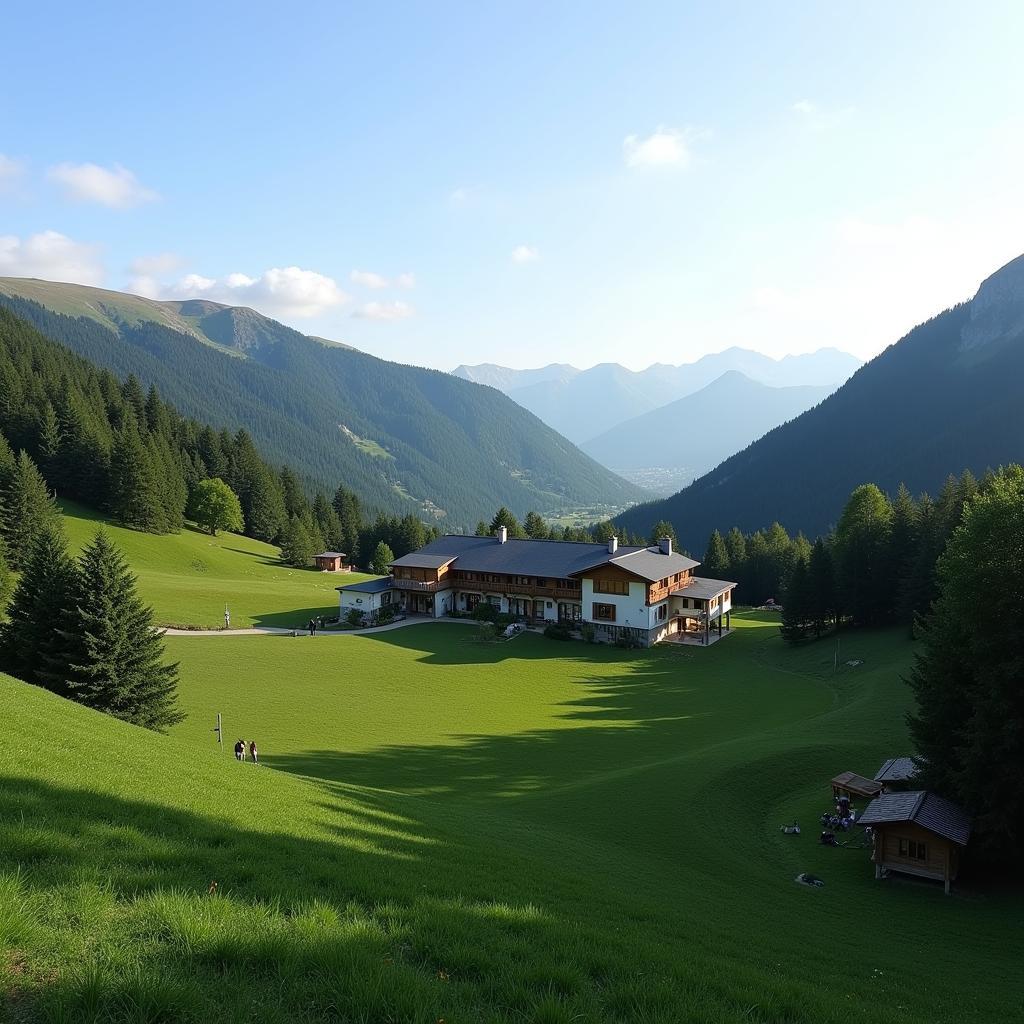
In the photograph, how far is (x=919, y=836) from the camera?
21.5 m

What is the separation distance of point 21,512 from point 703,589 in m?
65.3

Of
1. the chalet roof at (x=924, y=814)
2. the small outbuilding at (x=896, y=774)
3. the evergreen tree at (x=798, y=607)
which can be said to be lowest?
the small outbuilding at (x=896, y=774)

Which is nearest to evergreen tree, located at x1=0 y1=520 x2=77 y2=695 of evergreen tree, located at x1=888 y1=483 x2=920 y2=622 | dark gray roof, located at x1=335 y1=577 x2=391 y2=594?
dark gray roof, located at x1=335 y1=577 x2=391 y2=594

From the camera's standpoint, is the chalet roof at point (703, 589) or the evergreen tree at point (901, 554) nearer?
the evergreen tree at point (901, 554)

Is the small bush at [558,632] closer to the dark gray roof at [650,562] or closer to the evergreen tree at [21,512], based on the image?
the dark gray roof at [650,562]

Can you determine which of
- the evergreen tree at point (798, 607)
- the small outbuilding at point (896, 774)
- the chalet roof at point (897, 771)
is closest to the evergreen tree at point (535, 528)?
the evergreen tree at point (798, 607)

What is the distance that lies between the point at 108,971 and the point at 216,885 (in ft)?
9.03

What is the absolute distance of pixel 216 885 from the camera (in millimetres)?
7727

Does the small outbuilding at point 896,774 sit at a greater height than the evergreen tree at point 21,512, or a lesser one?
lesser

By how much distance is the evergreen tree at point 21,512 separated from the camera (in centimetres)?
6550

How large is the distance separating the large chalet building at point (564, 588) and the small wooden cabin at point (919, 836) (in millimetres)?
37807

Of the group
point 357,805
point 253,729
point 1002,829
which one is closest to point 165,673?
point 253,729

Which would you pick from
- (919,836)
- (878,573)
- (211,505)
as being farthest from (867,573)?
(211,505)

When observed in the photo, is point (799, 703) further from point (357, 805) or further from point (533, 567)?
point (357, 805)
